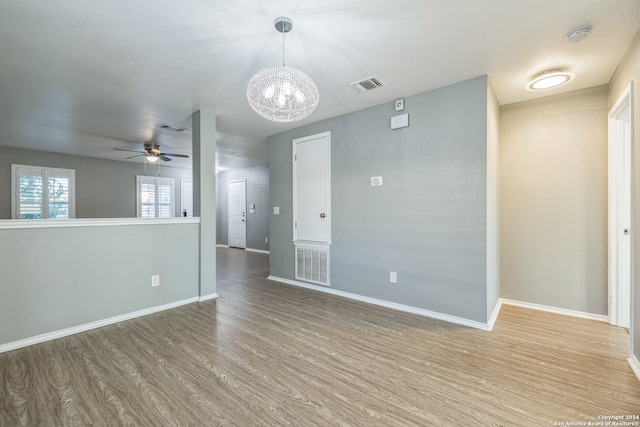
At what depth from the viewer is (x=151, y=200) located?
7.78 m

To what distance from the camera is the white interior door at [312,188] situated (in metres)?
4.09

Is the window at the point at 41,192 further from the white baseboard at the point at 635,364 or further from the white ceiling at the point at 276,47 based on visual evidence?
the white baseboard at the point at 635,364

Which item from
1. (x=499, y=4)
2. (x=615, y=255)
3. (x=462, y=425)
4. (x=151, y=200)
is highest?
(x=499, y=4)

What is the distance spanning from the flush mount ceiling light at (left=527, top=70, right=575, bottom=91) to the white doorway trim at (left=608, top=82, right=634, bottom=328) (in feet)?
1.77

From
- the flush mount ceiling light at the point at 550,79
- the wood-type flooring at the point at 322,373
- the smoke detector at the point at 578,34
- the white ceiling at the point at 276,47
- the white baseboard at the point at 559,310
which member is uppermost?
the white ceiling at the point at 276,47

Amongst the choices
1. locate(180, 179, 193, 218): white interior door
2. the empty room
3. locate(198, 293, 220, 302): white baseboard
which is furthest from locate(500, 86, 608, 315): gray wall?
locate(180, 179, 193, 218): white interior door

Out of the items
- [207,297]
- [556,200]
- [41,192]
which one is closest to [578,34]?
[556,200]

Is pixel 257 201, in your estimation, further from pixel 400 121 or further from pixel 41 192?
A: pixel 400 121

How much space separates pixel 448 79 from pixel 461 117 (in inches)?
16.2

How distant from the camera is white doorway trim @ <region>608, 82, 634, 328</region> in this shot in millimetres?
2750

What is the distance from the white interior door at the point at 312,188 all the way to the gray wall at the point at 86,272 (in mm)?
1571

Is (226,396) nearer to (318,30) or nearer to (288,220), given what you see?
(318,30)

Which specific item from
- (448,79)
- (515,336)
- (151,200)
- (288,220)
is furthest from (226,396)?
(151,200)

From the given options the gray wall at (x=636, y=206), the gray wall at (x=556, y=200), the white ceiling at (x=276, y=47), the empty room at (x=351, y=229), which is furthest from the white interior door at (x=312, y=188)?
the gray wall at (x=636, y=206)
